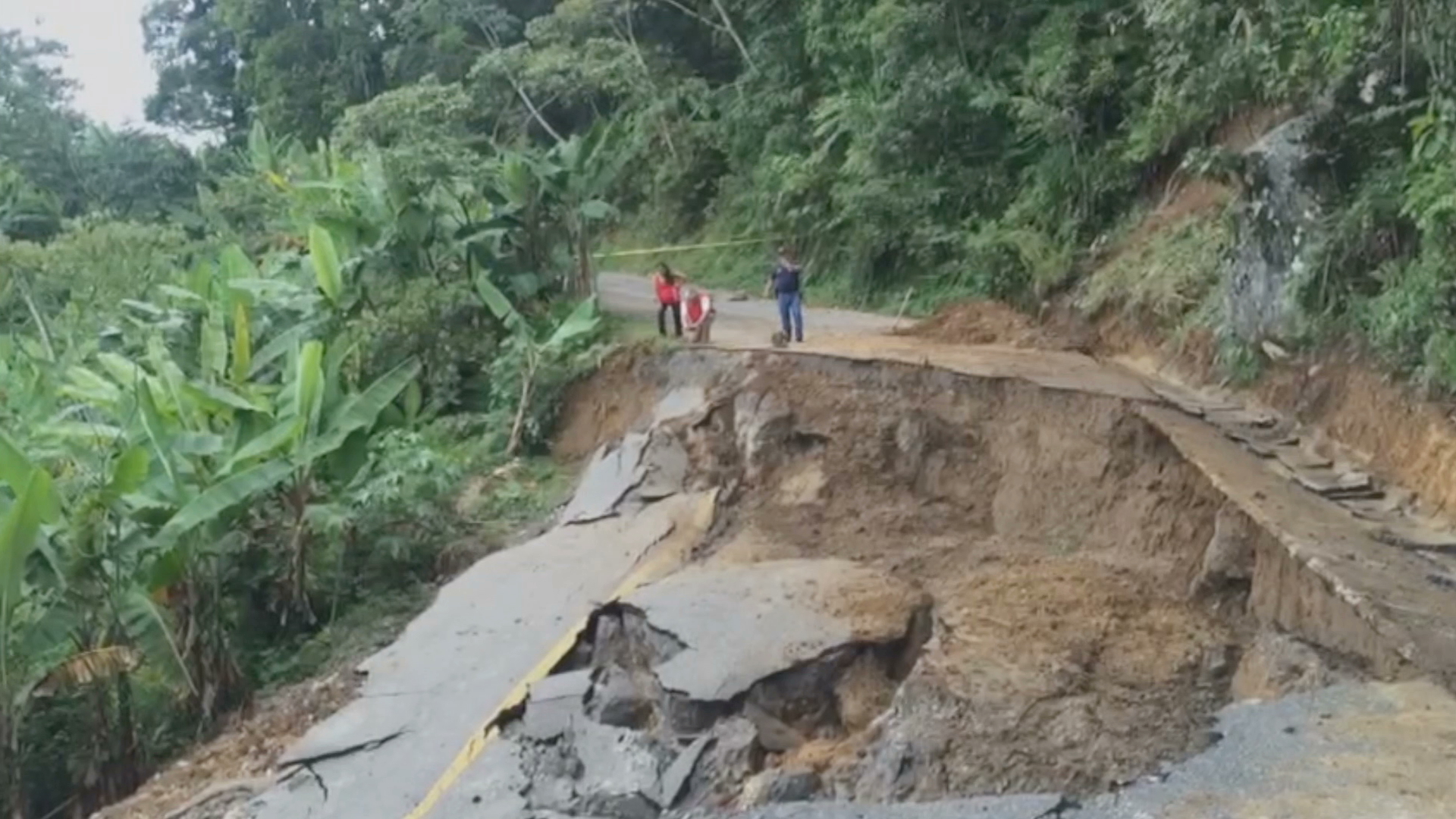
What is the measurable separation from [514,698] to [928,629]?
8.22 ft

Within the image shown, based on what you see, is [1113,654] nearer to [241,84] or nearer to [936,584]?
[936,584]

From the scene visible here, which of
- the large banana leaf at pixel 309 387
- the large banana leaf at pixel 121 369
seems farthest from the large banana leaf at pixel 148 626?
the large banana leaf at pixel 121 369

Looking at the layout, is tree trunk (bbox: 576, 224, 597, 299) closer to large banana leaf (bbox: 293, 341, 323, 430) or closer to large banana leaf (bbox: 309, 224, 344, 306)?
large banana leaf (bbox: 309, 224, 344, 306)

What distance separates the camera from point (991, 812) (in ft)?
16.8

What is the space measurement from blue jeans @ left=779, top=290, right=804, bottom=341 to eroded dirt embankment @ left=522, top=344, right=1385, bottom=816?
168 centimetres

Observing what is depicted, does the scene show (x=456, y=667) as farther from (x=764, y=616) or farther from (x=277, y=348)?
(x=277, y=348)

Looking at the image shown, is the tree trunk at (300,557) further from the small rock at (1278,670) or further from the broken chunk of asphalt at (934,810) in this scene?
the small rock at (1278,670)

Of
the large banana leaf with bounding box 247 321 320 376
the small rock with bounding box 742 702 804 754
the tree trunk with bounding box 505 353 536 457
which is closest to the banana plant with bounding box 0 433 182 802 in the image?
the large banana leaf with bounding box 247 321 320 376

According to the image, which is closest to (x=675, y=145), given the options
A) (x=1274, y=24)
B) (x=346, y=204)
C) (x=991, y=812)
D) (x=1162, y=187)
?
(x=346, y=204)

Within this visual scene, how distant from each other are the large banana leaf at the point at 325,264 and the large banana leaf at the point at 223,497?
440 cm

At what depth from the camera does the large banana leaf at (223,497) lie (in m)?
9.03

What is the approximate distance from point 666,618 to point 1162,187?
8.20 meters

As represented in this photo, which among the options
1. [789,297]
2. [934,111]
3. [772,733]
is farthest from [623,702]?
[934,111]

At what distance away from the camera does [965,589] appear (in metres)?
7.62
